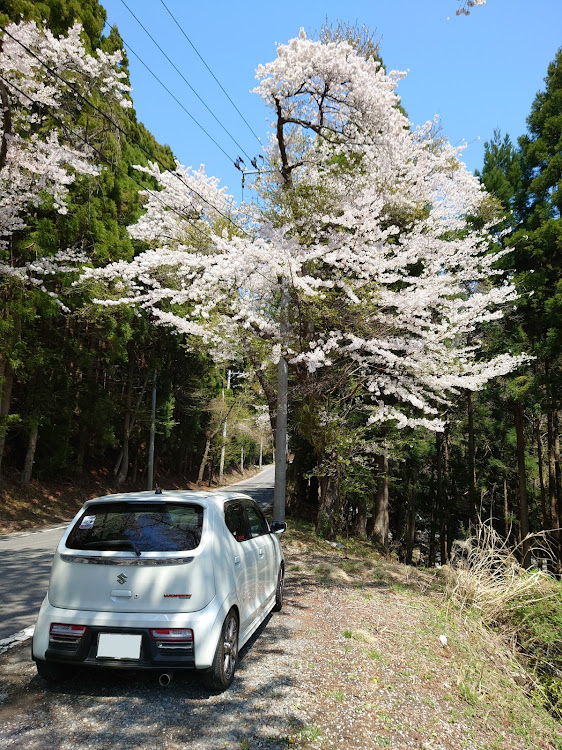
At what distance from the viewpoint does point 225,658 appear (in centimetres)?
361

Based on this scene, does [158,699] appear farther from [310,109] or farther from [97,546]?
[310,109]

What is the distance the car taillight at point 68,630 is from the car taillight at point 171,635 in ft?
1.64

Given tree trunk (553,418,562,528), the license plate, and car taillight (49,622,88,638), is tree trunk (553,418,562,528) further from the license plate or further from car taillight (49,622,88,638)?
car taillight (49,622,88,638)

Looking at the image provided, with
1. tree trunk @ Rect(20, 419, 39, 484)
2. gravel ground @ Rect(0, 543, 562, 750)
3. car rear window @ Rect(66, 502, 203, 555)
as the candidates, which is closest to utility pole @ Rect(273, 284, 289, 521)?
gravel ground @ Rect(0, 543, 562, 750)

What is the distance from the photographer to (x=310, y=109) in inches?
428

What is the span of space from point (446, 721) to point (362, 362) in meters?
8.99

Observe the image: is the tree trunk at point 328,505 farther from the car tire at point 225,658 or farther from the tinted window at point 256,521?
the car tire at point 225,658

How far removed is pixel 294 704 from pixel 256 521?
194cm

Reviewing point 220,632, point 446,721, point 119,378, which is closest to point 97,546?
point 220,632

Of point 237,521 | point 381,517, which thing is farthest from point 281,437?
point 381,517

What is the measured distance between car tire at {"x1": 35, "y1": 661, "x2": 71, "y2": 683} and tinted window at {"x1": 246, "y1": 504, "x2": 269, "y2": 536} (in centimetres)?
189

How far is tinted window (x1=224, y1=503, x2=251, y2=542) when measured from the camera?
13.6 ft

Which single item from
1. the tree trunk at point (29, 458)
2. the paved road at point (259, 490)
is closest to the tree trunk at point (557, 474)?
the paved road at point (259, 490)

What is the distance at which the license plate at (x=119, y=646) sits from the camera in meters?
3.26
